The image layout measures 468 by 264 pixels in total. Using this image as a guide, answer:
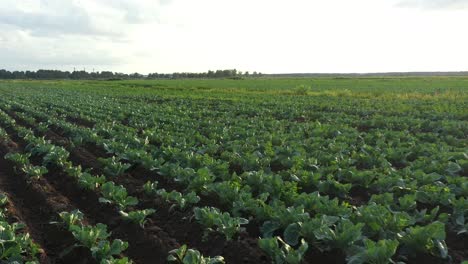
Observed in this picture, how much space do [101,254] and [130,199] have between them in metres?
1.73

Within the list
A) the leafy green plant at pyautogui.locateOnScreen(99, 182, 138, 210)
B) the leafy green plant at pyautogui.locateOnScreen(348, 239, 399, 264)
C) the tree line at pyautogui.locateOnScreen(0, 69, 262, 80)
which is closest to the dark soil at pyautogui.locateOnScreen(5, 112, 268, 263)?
the leafy green plant at pyautogui.locateOnScreen(99, 182, 138, 210)

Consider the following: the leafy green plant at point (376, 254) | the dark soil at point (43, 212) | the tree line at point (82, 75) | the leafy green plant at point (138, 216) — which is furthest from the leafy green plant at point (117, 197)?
the tree line at point (82, 75)

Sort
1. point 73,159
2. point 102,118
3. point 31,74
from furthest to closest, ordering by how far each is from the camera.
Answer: point 31,74 < point 102,118 < point 73,159

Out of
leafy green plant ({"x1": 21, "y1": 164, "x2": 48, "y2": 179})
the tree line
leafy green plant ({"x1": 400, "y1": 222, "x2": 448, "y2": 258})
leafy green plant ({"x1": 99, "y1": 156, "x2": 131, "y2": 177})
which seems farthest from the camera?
the tree line

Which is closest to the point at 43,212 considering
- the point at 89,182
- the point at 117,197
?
the point at 89,182

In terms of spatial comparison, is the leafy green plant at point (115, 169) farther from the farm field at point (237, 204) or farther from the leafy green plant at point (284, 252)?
the leafy green plant at point (284, 252)

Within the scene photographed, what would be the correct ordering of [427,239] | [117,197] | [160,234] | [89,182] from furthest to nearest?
[89,182]
[117,197]
[160,234]
[427,239]

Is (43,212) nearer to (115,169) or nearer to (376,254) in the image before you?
(115,169)

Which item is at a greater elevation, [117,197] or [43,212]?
→ [117,197]

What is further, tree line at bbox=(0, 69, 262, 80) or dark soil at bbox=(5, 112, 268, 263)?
tree line at bbox=(0, 69, 262, 80)

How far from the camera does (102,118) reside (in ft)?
59.9

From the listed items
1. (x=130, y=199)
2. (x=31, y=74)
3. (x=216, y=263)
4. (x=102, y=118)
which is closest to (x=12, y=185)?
(x=130, y=199)

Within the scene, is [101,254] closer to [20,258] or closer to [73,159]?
[20,258]

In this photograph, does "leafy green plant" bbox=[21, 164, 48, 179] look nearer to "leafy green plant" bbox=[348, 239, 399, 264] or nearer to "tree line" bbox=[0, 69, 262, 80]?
"leafy green plant" bbox=[348, 239, 399, 264]
